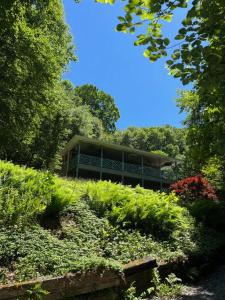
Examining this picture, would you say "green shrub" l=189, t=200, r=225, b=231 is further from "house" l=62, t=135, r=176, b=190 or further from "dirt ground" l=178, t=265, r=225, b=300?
"house" l=62, t=135, r=176, b=190

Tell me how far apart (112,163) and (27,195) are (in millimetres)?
24624

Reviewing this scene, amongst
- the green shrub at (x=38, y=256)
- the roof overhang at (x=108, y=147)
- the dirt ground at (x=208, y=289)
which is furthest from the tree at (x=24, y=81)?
the dirt ground at (x=208, y=289)

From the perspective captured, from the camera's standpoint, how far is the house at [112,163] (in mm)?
31150

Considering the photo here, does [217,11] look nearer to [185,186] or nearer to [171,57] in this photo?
[171,57]

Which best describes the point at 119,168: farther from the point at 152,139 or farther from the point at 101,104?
the point at 152,139

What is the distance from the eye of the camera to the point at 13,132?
2058 cm

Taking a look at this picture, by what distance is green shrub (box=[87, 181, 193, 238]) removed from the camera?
Result: 870 cm

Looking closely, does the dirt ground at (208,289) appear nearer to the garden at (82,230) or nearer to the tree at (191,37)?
the garden at (82,230)

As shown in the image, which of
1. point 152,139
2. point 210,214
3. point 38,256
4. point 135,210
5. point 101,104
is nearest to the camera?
point 38,256

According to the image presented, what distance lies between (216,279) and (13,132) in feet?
49.2

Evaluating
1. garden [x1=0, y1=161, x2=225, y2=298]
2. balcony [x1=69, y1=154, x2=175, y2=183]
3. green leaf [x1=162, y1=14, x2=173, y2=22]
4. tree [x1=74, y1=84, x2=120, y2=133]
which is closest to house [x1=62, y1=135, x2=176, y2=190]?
balcony [x1=69, y1=154, x2=175, y2=183]

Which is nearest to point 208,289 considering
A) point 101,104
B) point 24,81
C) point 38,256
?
point 38,256

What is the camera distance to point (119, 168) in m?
32.4

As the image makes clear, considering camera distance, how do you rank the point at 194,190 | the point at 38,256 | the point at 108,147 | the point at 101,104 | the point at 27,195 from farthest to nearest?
the point at 101,104
the point at 108,147
the point at 194,190
the point at 27,195
the point at 38,256
